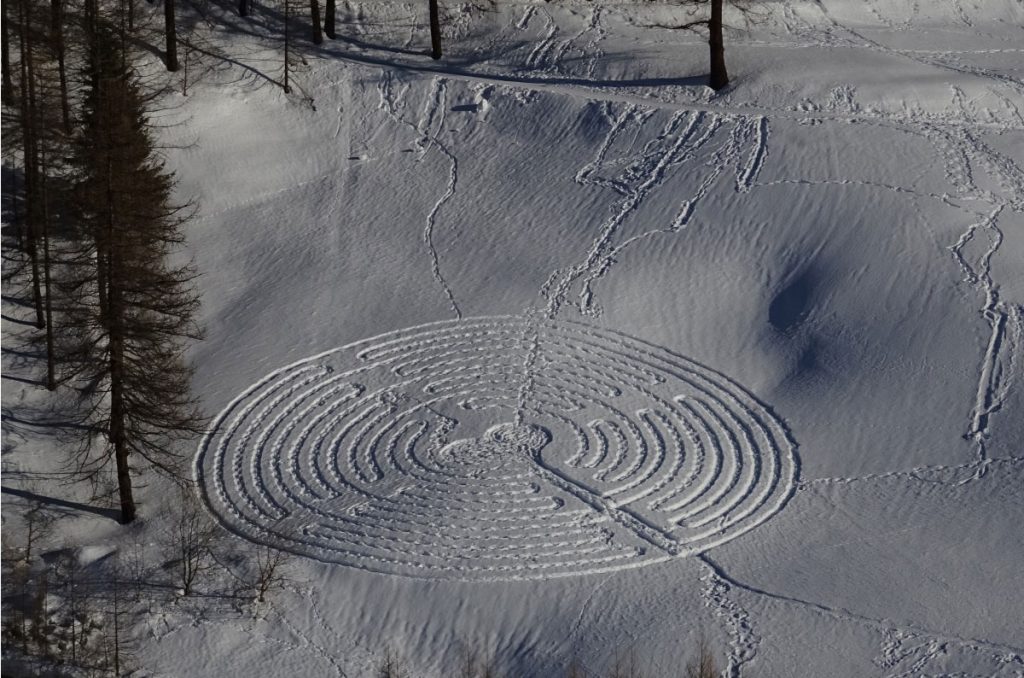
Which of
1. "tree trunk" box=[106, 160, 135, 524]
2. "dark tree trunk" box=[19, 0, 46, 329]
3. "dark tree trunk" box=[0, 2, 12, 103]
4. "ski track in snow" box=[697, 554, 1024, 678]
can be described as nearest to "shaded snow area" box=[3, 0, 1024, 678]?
"ski track in snow" box=[697, 554, 1024, 678]

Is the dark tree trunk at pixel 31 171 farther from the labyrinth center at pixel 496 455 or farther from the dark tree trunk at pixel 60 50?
the labyrinth center at pixel 496 455

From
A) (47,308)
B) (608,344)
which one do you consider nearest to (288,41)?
(47,308)

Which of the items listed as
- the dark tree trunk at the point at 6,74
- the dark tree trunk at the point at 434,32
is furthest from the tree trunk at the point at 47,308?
the dark tree trunk at the point at 434,32

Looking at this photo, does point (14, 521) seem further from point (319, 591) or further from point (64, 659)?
point (319, 591)

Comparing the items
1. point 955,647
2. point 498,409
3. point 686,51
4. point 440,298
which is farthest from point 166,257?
point 955,647

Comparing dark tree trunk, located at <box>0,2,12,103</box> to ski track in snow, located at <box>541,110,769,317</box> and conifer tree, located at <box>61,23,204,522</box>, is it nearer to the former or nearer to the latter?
conifer tree, located at <box>61,23,204,522</box>

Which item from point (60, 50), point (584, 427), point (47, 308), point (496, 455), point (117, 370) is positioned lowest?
point (496, 455)

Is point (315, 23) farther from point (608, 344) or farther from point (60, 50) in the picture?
point (608, 344)
